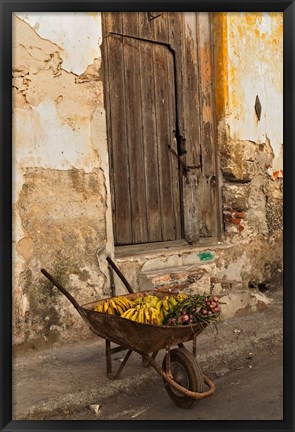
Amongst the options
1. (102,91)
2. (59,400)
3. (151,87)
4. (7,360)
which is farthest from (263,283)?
(7,360)

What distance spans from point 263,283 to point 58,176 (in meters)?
3.43

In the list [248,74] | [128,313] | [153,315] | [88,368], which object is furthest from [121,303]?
[248,74]

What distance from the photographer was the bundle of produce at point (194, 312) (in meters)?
3.29

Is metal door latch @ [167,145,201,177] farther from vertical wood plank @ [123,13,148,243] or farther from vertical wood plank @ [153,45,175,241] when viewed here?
vertical wood plank @ [123,13,148,243]

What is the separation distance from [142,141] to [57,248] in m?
1.75

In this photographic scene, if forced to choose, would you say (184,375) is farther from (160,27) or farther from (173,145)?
(160,27)

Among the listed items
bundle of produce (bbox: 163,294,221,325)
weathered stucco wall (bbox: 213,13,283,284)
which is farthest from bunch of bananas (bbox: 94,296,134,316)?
weathered stucco wall (bbox: 213,13,283,284)

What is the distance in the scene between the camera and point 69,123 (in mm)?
4684

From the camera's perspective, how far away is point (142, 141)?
559cm

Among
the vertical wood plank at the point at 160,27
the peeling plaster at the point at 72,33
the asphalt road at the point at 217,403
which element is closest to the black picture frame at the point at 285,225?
Answer: the asphalt road at the point at 217,403

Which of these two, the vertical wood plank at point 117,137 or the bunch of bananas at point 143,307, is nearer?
the bunch of bananas at point 143,307

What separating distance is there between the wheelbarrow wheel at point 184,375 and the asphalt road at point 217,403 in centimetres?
8

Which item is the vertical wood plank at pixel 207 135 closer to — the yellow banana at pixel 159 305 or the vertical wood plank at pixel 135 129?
the vertical wood plank at pixel 135 129

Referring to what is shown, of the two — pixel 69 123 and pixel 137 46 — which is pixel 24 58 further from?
pixel 137 46
